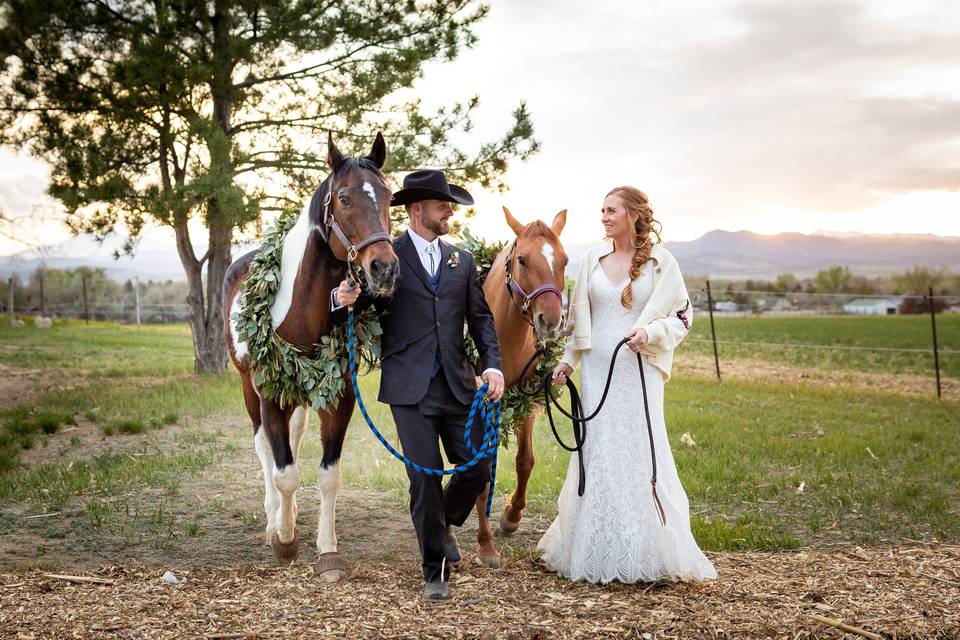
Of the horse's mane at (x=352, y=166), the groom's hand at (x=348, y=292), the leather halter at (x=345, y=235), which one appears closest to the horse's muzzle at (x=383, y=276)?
the leather halter at (x=345, y=235)

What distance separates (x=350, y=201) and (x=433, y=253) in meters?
0.59

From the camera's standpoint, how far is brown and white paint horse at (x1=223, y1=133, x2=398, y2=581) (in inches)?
169

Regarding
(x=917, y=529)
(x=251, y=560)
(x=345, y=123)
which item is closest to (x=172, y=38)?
(x=345, y=123)

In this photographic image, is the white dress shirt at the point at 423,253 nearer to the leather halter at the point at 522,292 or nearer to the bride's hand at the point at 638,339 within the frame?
the leather halter at the point at 522,292

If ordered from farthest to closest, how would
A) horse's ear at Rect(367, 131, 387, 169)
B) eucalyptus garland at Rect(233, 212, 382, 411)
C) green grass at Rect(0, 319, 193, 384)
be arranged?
green grass at Rect(0, 319, 193, 384) → eucalyptus garland at Rect(233, 212, 382, 411) → horse's ear at Rect(367, 131, 387, 169)

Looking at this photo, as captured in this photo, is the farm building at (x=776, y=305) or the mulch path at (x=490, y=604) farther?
the farm building at (x=776, y=305)

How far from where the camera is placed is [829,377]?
1803cm

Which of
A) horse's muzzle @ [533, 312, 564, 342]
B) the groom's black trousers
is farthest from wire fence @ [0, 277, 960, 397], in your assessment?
the groom's black trousers

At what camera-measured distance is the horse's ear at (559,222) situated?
206 inches

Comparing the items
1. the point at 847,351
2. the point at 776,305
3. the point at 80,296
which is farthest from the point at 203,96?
the point at 776,305

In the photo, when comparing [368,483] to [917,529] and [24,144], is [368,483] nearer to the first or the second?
[917,529]

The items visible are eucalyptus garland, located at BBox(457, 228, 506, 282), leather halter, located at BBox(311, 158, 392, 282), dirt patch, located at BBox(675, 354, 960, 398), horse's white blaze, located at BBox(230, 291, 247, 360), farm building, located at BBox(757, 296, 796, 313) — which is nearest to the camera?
leather halter, located at BBox(311, 158, 392, 282)

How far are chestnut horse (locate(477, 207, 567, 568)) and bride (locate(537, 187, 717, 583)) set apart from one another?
26cm

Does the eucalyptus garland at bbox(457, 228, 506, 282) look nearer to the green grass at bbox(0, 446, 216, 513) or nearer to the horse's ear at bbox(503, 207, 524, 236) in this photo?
the horse's ear at bbox(503, 207, 524, 236)
